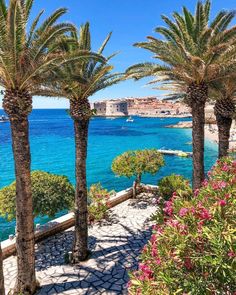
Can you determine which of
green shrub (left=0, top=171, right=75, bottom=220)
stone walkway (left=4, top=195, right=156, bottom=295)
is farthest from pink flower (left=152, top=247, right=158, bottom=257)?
green shrub (left=0, top=171, right=75, bottom=220)

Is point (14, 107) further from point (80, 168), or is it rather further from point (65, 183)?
point (65, 183)

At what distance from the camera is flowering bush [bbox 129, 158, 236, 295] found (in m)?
4.00

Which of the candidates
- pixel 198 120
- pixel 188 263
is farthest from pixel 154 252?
pixel 198 120

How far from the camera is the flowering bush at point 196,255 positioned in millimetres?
4004

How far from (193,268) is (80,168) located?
761cm

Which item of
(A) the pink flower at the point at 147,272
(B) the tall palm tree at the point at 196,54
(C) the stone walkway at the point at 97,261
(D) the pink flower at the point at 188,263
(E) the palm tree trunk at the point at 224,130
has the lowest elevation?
(C) the stone walkway at the point at 97,261

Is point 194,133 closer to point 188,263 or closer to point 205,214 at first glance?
point 205,214

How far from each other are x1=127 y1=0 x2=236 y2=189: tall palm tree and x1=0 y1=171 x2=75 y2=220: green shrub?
6144mm

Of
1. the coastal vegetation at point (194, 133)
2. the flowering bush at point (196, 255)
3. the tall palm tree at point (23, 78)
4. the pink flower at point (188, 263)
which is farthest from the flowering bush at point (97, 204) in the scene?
the pink flower at point (188, 263)

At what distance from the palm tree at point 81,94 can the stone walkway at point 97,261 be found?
30.2 inches

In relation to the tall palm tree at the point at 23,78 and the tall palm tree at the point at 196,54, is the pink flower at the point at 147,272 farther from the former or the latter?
the tall palm tree at the point at 196,54

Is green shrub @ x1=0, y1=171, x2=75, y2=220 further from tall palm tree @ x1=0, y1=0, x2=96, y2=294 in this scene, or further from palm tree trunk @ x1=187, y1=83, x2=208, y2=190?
palm tree trunk @ x1=187, y1=83, x2=208, y2=190

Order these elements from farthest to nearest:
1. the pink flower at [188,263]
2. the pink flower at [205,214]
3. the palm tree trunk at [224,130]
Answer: the palm tree trunk at [224,130], the pink flower at [205,214], the pink flower at [188,263]

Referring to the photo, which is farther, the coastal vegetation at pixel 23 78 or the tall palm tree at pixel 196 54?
the tall palm tree at pixel 196 54
